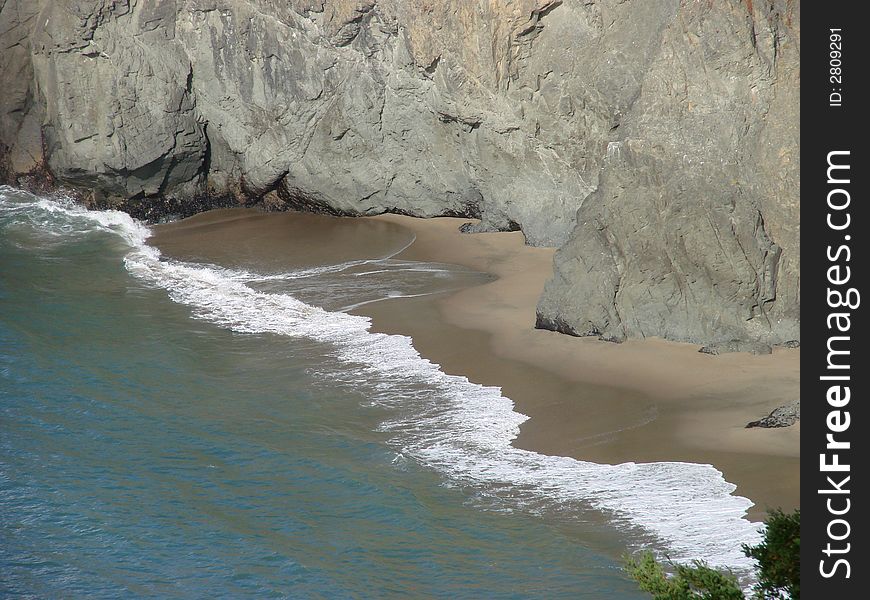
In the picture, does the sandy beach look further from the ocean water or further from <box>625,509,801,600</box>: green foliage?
<box>625,509,801,600</box>: green foliage

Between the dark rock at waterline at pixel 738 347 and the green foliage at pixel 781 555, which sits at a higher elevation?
the green foliage at pixel 781 555

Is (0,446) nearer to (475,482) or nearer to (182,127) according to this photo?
(475,482)

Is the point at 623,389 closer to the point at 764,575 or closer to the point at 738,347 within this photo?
the point at 738,347

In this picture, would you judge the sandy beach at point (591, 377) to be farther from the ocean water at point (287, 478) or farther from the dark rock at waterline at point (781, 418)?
the ocean water at point (287, 478)

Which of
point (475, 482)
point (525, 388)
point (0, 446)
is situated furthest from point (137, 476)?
point (525, 388)

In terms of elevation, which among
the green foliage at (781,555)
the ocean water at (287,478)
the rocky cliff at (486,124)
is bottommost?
the ocean water at (287,478)

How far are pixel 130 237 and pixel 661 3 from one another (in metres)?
14.7

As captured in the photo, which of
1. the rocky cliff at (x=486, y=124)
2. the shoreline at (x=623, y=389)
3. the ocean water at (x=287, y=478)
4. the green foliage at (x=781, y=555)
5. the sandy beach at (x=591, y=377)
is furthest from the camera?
the rocky cliff at (x=486, y=124)

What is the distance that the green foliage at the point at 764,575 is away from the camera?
23.4 feet

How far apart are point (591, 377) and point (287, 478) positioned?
18.2 feet

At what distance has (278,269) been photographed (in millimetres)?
25641

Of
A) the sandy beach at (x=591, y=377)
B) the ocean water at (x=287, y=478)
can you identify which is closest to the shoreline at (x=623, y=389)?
the sandy beach at (x=591, y=377)

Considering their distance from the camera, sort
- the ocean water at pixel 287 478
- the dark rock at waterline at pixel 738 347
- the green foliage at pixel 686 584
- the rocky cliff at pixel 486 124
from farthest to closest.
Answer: the rocky cliff at pixel 486 124, the dark rock at waterline at pixel 738 347, the ocean water at pixel 287 478, the green foliage at pixel 686 584

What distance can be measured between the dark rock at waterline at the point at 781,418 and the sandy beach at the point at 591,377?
135 millimetres
